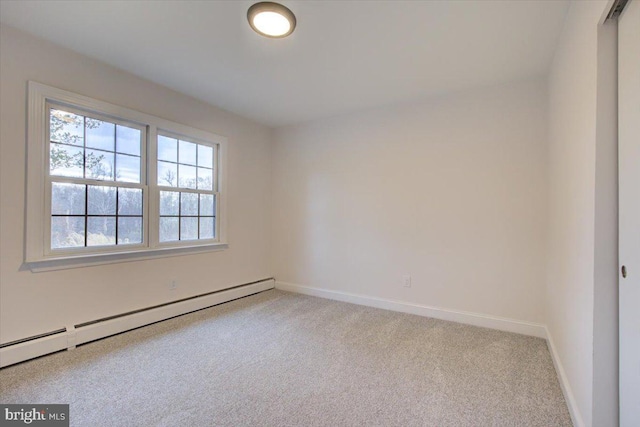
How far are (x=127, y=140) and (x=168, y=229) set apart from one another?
3.33 feet

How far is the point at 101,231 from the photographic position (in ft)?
8.78

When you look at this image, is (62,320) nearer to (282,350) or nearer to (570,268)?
(282,350)

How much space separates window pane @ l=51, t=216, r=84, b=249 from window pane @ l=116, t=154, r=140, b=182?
0.52 meters

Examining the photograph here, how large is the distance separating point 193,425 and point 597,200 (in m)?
2.32

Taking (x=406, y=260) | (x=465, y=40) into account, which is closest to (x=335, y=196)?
(x=406, y=260)

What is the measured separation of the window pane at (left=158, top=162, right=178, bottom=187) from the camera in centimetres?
315

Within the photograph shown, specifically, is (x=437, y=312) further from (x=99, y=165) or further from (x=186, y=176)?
(x=99, y=165)

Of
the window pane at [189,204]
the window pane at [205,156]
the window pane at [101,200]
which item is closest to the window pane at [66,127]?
the window pane at [101,200]

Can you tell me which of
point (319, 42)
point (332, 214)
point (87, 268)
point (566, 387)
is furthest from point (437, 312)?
point (87, 268)

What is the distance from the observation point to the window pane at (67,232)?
240 centimetres

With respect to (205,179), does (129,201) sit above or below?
below

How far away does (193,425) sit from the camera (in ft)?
4.99

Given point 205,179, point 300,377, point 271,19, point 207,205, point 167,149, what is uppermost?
point 271,19

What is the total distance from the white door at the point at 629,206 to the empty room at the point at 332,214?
0.04ft
